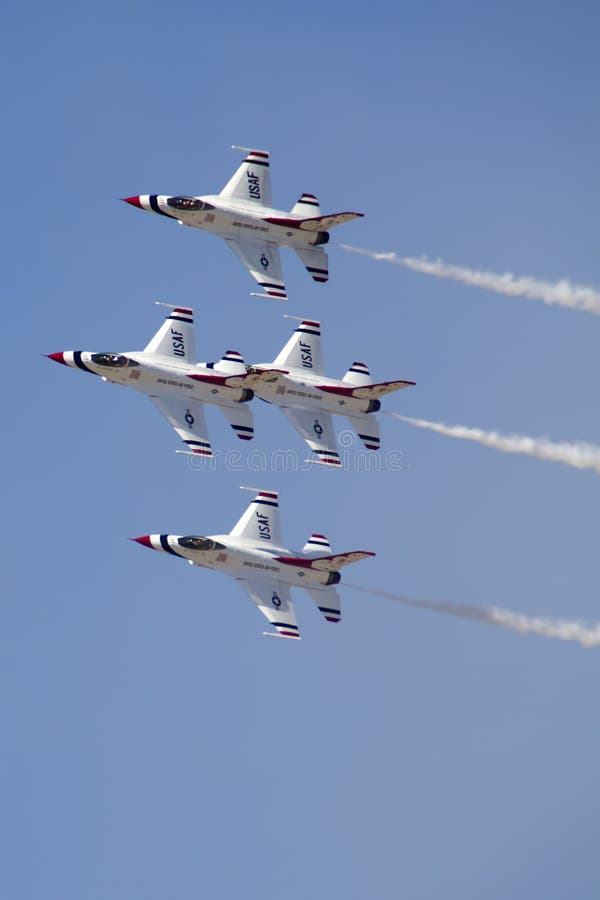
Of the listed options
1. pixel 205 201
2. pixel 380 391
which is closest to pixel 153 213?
pixel 205 201

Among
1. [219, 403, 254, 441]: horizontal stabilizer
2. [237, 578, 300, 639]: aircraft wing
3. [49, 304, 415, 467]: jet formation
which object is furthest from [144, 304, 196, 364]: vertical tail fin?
[237, 578, 300, 639]: aircraft wing

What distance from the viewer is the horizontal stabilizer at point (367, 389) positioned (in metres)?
108

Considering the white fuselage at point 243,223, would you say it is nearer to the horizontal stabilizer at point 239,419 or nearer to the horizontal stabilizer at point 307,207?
the horizontal stabilizer at point 307,207

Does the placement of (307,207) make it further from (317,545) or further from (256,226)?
(317,545)

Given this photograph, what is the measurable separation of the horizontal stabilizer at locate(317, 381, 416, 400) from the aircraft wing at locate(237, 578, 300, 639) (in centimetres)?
933

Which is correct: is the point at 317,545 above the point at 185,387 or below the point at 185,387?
below

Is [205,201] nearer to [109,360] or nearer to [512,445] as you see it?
[109,360]

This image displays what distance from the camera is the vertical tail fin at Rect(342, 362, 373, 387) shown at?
110 metres

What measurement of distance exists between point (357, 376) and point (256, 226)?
328 inches

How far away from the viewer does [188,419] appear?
107 metres

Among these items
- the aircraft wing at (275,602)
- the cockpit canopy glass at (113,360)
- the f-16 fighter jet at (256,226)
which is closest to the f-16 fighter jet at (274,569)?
the aircraft wing at (275,602)

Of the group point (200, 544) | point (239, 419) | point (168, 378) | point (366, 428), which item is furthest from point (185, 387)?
point (366, 428)

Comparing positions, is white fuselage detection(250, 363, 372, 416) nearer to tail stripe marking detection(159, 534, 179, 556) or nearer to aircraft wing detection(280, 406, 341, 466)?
aircraft wing detection(280, 406, 341, 466)

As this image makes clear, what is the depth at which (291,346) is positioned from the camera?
362ft
